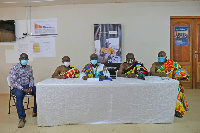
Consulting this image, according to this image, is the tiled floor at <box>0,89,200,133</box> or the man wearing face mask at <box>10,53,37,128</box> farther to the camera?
the man wearing face mask at <box>10,53,37,128</box>

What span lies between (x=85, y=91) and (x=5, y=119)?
66.3 inches

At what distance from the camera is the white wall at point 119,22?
19.8ft

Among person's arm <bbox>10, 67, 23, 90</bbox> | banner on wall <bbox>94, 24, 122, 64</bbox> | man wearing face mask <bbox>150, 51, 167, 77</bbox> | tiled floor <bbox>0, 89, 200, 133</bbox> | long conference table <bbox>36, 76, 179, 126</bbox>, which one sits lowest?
tiled floor <bbox>0, 89, 200, 133</bbox>

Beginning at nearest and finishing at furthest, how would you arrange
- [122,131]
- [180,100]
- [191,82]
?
1. [122,131]
2. [180,100]
3. [191,82]

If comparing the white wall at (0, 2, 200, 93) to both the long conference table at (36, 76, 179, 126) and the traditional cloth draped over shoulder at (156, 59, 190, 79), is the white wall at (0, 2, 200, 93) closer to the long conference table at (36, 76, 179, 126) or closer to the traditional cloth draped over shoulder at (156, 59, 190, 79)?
the traditional cloth draped over shoulder at (156, 59, 190, 79)

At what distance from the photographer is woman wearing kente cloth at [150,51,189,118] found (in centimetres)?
388

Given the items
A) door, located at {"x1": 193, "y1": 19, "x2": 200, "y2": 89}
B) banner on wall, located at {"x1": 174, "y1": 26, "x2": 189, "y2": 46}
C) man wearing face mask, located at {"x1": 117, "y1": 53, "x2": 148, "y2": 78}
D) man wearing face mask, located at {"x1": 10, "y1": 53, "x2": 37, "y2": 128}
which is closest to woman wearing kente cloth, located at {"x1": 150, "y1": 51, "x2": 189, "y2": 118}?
man wearing face mask, located at {"x1": 117, "y1": 53, "x2": 148, "y2": 78}

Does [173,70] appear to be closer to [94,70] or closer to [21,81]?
[94,70]

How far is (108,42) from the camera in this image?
5992 mm

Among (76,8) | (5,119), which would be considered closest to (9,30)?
(76,8)

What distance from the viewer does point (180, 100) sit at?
12.8ft

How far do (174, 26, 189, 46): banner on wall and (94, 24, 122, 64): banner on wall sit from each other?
1.66 metres

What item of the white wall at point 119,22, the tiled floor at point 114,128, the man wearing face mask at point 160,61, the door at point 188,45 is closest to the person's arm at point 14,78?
the tiled floor at point 114,128

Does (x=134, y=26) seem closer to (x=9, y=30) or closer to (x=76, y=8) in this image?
(x=76, y=8)
